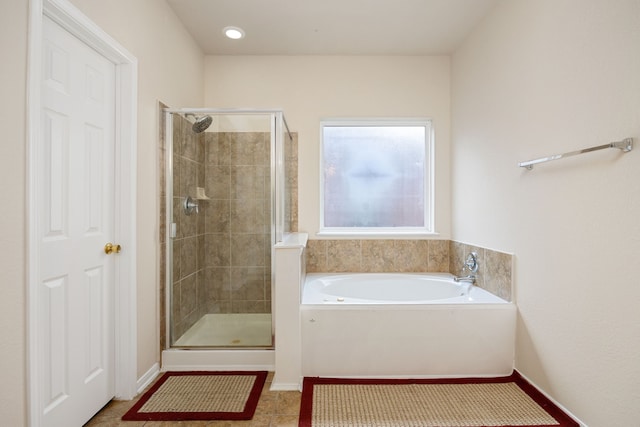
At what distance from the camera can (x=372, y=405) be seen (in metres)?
1.87

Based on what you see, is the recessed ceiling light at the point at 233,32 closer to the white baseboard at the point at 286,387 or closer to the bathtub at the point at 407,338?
the bathtub at the point at 407,338

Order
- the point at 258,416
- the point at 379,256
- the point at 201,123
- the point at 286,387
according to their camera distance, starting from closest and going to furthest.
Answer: the point at 258,416 < the point at 286,387 < the point at 201,123 < the point at 379,256

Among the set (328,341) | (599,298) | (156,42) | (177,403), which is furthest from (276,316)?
(156,42)

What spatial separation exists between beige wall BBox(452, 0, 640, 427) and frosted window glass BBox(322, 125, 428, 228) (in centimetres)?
79

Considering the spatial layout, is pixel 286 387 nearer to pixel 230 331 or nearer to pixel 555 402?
pixel 230 331

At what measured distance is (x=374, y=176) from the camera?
10.7ft

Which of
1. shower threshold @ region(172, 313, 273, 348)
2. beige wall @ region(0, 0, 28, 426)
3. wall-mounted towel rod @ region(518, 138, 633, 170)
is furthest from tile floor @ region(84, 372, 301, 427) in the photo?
wall-mounted towel rod @ region(518, 138, 633, 170)

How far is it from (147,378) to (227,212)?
3.69ft

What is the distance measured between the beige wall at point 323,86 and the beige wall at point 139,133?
0.87 feet

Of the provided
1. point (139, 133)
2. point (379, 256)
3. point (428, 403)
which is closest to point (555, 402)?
point (428, 403)

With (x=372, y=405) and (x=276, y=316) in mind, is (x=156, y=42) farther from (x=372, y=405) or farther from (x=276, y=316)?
(x=372, y=405)

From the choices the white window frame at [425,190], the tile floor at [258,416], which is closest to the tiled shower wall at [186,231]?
the tile floor at [258,416]

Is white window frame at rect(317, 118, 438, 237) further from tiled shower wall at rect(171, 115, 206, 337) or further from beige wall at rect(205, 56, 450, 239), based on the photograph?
tiled shower wall at rect(171, 115, 206, 337)

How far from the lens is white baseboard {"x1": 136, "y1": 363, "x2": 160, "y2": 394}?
2029 millimetres
